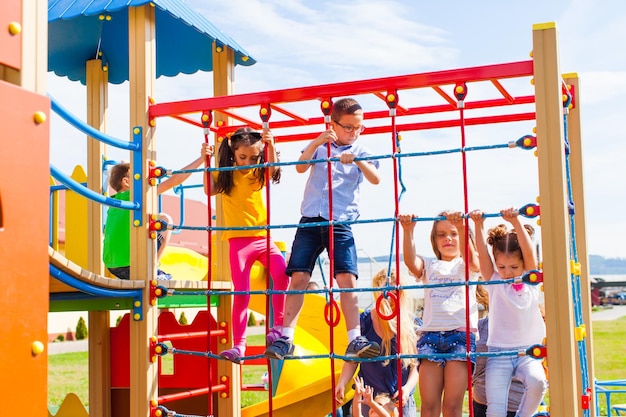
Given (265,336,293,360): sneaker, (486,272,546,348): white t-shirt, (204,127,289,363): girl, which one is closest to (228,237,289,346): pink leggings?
(204,127,289,363): girl

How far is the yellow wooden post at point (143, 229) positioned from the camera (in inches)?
186

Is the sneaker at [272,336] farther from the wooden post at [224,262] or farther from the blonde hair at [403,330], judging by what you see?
the wooden post at [224,262]

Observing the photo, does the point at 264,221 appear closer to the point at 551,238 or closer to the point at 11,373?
the point at 551,238

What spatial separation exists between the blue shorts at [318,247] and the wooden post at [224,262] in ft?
2.65

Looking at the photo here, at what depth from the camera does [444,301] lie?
4.62 m

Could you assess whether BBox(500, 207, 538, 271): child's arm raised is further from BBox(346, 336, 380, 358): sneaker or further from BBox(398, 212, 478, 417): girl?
BBox(346, 336, 380, 358): sneaker

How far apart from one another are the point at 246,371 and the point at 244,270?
612 inches

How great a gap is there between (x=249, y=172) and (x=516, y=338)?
1907mm

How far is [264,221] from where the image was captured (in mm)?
5160

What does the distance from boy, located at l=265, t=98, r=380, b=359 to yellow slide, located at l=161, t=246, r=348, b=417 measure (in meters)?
1.40

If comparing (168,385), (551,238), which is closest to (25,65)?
(551,238)

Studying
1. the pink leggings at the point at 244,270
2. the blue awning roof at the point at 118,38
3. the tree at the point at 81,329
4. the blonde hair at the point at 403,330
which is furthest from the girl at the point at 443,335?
the tree at the point at 81,329

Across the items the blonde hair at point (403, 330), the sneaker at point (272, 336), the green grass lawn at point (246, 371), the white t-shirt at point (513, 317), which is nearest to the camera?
the white t-shirt at point (513, 317)

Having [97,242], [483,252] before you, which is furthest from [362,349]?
[97,242]
